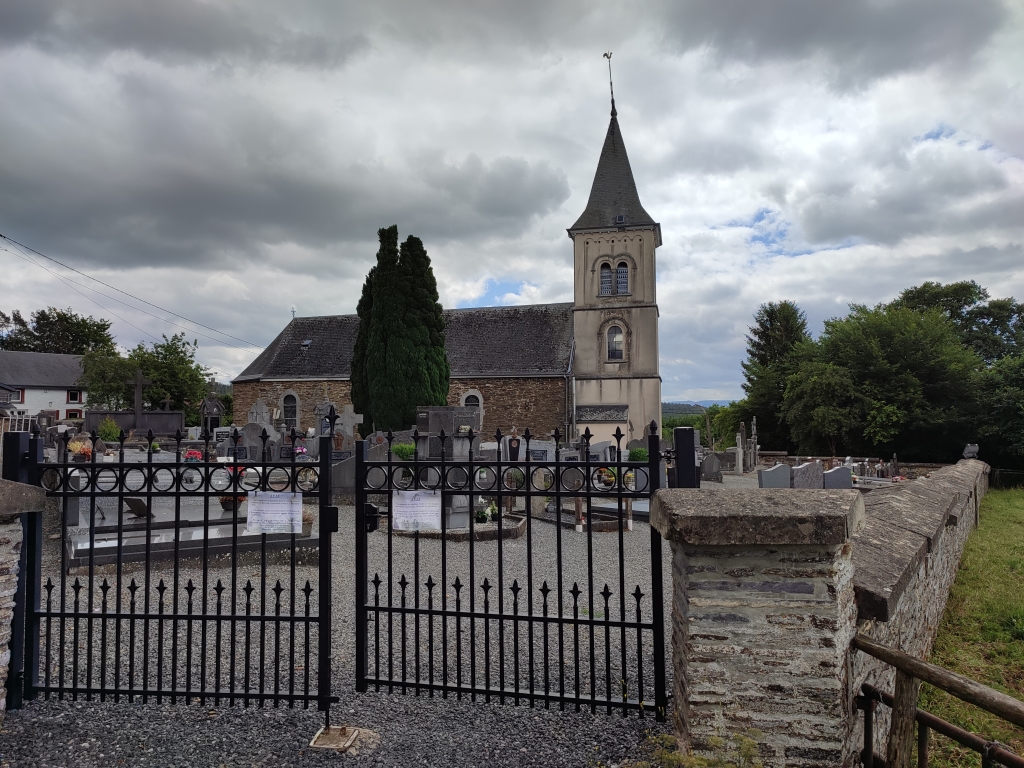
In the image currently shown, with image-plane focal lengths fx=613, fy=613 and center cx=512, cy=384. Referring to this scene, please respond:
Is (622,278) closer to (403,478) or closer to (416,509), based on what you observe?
(403,478)

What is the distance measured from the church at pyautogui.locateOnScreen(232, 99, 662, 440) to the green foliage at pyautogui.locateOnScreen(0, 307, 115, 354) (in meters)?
37.2

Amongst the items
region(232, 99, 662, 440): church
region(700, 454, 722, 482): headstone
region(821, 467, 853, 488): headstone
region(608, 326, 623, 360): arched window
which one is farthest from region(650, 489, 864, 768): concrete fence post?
region(608, 326, 623, 360): arched window

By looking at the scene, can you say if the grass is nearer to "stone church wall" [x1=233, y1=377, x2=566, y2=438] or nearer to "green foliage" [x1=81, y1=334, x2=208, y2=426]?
"stone church wall" [x1=233, y1=377, x2=566, y2=438]

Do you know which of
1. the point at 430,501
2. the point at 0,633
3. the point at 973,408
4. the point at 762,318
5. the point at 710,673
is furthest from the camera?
the point at 762,318

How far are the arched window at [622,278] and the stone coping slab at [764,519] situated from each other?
2572 centimetres

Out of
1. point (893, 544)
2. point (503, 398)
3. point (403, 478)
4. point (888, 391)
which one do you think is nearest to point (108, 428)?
point (503, 398)

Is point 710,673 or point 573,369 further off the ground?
point 573,369

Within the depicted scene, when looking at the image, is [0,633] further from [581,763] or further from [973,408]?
[973,408]

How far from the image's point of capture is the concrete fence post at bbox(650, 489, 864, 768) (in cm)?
270

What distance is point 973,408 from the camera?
921 inches

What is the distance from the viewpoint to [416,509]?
13.2ft

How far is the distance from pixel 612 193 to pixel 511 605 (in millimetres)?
25198

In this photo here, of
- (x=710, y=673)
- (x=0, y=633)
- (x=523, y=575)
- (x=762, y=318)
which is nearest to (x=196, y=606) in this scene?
(x=0, y=633)

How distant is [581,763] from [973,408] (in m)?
26.5
